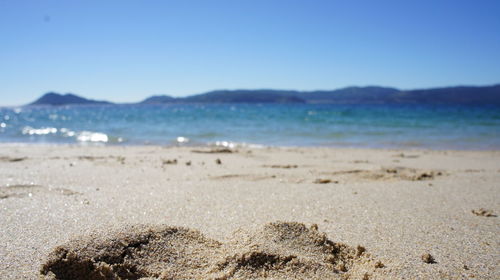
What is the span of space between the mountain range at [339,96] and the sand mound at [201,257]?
74340 mm

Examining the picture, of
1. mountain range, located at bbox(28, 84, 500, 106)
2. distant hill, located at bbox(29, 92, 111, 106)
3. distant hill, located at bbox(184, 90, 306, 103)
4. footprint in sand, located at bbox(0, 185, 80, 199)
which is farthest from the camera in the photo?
distant hill, located at bbox(29, 92, 111, 106)

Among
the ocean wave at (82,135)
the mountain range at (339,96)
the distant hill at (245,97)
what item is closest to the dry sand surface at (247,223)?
the ocean wave at (82,135)

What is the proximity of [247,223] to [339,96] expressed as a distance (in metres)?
98.9

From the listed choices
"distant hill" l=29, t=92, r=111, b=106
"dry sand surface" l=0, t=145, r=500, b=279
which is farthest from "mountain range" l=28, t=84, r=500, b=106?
"dry sand surface" l=0, t=145, r=500, b=279

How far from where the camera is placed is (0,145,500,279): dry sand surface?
194 centimetres

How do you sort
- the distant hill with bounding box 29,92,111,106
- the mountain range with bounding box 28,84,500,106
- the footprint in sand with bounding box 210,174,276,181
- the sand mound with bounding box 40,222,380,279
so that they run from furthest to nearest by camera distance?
the distant hill with bounding box 29,92,111,106 → the mountain range with bounding box 28,84,500,106 → the footprint in sand with bounding box 210,174,276,181 → the sand mound with bounding box 40,222,380,279

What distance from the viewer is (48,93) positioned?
112438 mm

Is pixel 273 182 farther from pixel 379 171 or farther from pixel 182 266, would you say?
pixel 182 266

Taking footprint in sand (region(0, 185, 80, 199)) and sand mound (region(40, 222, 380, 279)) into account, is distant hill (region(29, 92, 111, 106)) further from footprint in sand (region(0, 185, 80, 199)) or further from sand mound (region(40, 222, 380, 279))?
sand mound (region(40, 222, 380, 279))

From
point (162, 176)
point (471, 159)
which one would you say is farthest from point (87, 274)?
point (471, 159)

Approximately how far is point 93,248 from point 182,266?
0.46m

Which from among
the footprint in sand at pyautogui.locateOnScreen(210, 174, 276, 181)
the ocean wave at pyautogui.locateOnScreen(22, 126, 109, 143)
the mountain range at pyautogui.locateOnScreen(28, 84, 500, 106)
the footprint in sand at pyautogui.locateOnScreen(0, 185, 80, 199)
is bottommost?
the ocean wave at pyautogui.locateOnScreen(22, 126, 109, 143)

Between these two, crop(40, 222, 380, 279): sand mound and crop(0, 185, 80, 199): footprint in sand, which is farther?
crop(0, 185, 80, 199): footprint in sand

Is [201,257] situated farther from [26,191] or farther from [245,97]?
[245,97]
